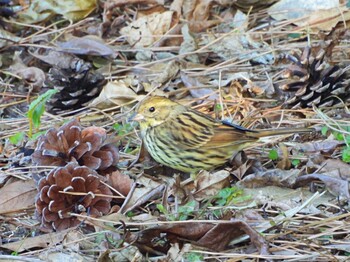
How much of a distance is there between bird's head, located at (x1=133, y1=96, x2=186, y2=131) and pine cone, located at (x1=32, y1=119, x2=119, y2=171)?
517 millimetres

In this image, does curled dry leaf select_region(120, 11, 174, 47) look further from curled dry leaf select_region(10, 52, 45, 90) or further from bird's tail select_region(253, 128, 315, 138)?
bird's tail select_region(253, 128, 315, 138)

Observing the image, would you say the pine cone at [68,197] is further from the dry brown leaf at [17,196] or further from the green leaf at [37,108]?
the green leaf at [37,108]

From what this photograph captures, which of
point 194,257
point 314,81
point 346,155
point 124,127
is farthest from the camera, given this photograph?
point 314,81

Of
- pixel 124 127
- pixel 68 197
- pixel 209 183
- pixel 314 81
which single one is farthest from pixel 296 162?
pixel 68 197

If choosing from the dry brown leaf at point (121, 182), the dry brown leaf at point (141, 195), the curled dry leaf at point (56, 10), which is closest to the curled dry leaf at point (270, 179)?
the dry brown leaf at point (141, 195)

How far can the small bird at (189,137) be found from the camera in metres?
4.88

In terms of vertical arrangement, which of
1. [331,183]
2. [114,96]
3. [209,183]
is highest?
[331,183]

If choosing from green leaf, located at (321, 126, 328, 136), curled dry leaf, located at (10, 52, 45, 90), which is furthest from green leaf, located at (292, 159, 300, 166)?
curled dry leaf, located at (10, 52, 45, 90)

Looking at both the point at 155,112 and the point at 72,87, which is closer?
the point at 155,112

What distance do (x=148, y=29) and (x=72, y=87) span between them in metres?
1.21

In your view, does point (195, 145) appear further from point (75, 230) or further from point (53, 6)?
point (53, 6)

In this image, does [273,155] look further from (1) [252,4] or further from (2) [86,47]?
(1) [252,4]

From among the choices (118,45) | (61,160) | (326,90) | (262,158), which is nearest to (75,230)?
(61,160)

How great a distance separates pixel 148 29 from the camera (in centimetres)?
692
